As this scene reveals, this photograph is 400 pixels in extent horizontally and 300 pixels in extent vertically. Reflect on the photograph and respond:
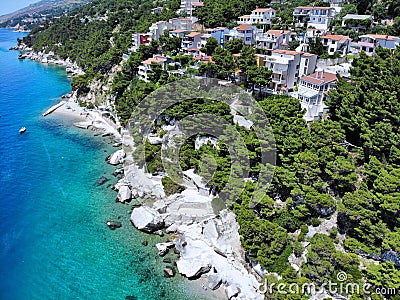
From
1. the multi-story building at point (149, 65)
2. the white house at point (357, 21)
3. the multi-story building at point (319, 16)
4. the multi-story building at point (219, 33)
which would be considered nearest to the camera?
the white house at point (357, 21)

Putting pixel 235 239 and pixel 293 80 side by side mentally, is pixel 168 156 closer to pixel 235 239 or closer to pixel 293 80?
pixel 235 239

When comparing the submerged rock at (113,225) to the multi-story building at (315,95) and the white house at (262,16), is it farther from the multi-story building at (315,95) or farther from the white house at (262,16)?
the white house at (262,16)

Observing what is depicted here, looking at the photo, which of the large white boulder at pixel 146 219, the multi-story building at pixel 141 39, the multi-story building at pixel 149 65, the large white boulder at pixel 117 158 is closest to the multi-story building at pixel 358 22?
the multi-story building at pixel 149 65

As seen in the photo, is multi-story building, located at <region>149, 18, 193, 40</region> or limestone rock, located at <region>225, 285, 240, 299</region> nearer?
limestone rock, located at <region>225, 285, 240, 299</region>

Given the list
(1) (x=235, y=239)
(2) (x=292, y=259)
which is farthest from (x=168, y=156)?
(2) (x=292, y=259)

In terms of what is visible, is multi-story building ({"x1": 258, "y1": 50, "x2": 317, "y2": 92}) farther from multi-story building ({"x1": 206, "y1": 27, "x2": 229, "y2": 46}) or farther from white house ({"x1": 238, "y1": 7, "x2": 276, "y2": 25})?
white house ({"x1": 238, "y1": 7, "x2": 276, "y2": 25})

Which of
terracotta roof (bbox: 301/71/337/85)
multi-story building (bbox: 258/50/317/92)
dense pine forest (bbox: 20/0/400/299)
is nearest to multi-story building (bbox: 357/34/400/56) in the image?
dense pine forest (bbox: 20/0/400/299)
